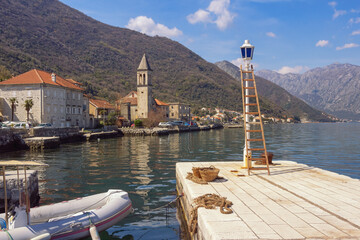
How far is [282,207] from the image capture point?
6.34 metres

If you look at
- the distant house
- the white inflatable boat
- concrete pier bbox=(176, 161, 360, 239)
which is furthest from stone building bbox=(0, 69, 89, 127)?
concrete pier bbox=(176, 161, 360, 239)

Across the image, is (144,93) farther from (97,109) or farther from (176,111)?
(176,111)

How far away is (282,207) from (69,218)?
5251 millimetres

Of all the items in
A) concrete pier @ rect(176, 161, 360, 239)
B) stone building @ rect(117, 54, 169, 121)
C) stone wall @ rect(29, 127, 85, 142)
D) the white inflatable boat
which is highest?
stone building @ rect(117, 54, 169, 121)

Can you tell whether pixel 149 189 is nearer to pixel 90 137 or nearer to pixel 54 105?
pixel 90 137

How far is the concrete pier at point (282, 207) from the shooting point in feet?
16.3

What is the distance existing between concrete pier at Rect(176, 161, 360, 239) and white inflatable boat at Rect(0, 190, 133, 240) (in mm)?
2325

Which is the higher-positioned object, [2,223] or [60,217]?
[2,223]

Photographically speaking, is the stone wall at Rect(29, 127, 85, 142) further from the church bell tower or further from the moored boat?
the church bell tower

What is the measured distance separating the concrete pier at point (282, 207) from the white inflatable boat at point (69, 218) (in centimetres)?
232

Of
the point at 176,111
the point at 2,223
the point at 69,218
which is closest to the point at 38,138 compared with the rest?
the point at 2,223

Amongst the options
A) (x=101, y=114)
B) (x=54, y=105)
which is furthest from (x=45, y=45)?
(x=54, y=105)

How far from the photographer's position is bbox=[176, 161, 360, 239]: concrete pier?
496 centimetres

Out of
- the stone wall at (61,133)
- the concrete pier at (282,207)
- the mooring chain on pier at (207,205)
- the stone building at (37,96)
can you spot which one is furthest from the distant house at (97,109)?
the mooring chain on pier at (207,205)
